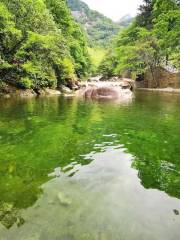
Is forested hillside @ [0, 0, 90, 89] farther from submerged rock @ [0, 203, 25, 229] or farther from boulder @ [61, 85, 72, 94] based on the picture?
submerged rock @ [0, 203, 25, 229]

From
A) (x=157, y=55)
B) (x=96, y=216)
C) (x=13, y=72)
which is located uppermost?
(x=157, y=55)

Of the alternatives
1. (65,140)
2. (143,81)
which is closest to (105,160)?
(65,140)

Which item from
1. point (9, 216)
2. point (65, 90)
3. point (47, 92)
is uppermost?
point (65, 90)

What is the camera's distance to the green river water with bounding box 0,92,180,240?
3588mm

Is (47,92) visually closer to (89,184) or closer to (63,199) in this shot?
(89,184)

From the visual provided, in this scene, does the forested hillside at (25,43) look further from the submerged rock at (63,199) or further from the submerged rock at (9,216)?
the submerged rock at (9,216)

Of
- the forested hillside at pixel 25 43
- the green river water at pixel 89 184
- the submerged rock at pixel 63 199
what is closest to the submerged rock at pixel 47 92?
the forested hillside at pixel 25 43

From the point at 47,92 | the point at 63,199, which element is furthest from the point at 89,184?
the point at 47,92

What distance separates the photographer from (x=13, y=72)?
25.0 m

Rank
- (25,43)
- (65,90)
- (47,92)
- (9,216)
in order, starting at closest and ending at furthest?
(9,216) < (25,43) < (47,92) < (65,90)

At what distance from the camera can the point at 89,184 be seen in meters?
5.09

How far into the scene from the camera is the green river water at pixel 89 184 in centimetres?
359

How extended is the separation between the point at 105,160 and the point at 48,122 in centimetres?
526

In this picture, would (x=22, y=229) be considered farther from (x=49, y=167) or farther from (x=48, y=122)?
(x=48, y=122)
